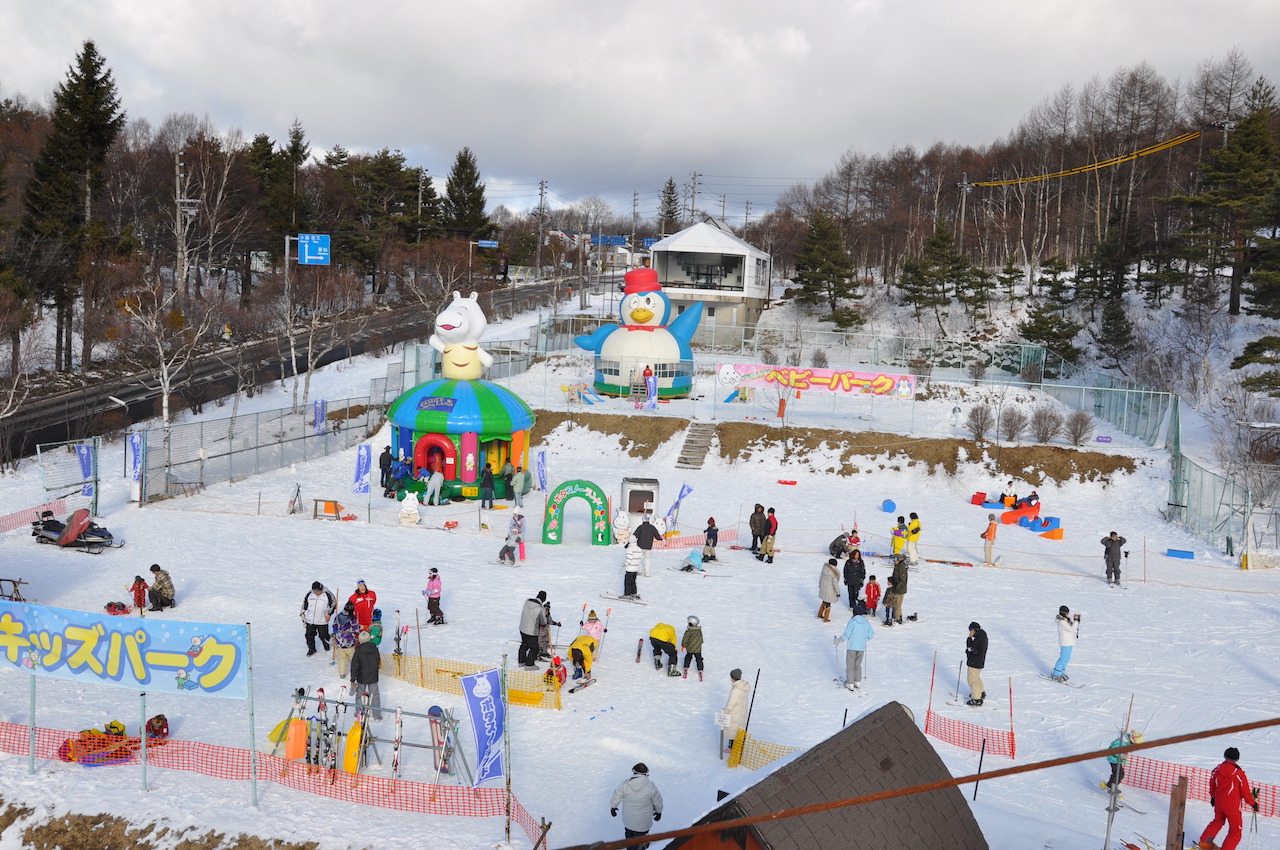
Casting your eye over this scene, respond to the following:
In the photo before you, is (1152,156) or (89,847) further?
(1152,156)

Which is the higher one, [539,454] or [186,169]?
[186,169]

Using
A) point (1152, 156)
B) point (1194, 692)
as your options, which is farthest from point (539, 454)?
point (1152, 156)

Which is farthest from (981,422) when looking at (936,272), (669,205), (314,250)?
(669,205)

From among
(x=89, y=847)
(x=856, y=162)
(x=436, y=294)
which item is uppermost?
(x=856, y=162)

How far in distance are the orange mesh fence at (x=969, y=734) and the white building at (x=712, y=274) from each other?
3741 centimetres

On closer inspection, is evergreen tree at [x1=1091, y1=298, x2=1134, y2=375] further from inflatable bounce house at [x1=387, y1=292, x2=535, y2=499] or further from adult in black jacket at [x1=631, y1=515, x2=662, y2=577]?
adult in black jacket at [x1=631, y1=515, x2=662, y2=577]

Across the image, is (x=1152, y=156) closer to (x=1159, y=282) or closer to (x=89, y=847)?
(x=1159, y=282)

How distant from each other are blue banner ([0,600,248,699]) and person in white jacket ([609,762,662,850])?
4254 mm

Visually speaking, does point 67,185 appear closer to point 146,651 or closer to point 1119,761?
point 146,651

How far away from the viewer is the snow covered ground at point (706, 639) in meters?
10.4

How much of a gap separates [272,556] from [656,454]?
14.2 m

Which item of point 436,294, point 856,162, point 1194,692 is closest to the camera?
point 1194,692

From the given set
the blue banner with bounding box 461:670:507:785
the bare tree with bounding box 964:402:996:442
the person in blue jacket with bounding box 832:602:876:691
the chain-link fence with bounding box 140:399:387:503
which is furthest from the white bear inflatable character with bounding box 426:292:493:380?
the blue banner with bounding box 461:670:507:785

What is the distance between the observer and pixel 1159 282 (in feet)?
142
